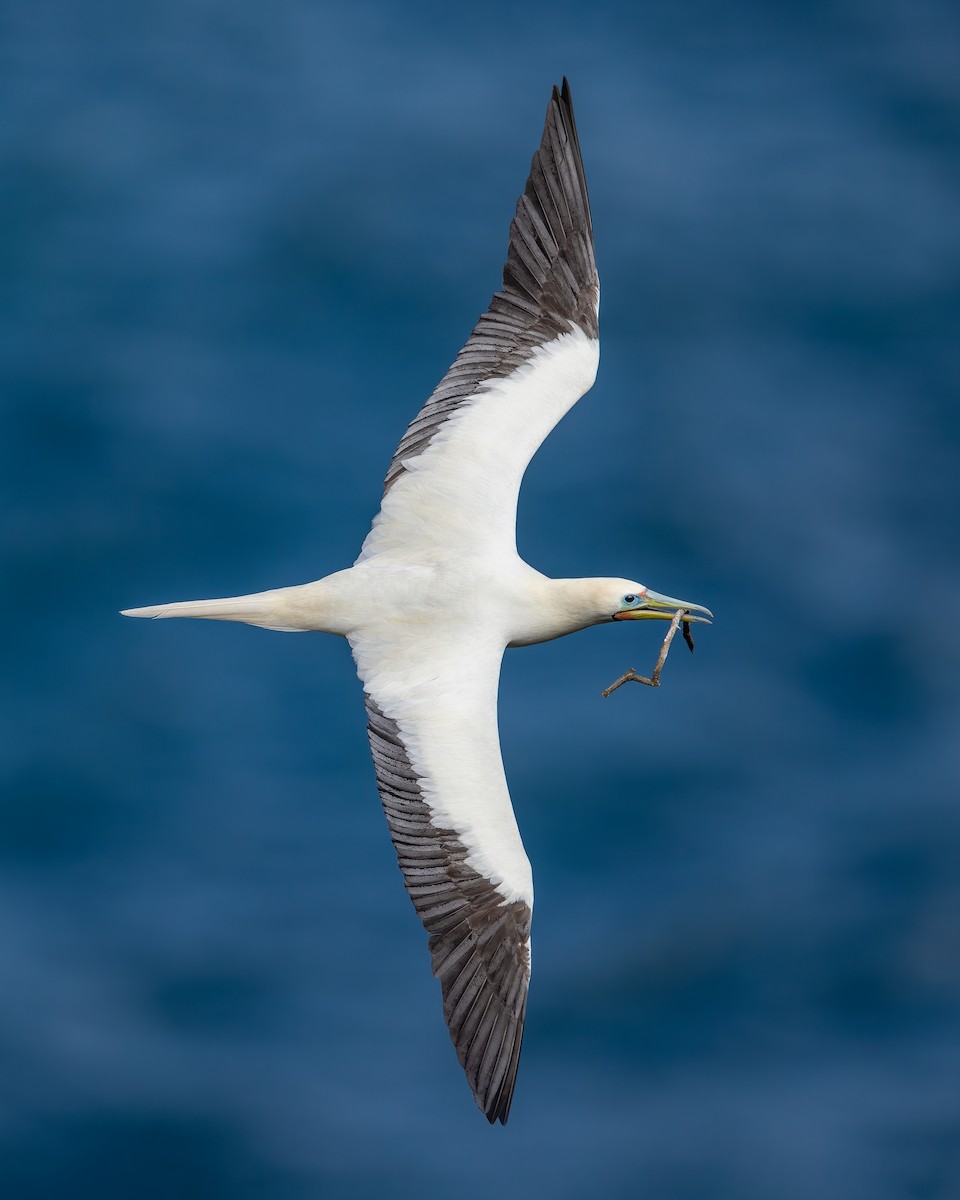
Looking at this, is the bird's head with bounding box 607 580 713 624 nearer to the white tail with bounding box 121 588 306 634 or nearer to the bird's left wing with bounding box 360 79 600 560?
the bird's left wing with bounding box 360 79 600 560

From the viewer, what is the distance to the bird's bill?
1453 centimetres

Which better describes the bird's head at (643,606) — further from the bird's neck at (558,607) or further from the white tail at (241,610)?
the white tail at (241,610)

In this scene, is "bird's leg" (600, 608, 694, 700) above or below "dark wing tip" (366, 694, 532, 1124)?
above

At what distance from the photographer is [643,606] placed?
14562 mm

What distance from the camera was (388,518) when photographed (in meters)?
14.6

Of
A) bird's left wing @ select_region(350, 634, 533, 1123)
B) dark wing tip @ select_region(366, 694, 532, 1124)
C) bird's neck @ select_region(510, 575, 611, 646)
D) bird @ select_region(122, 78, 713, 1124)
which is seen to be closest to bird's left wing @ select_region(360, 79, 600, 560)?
bird @ select_region(122, 78, 713, 1124)

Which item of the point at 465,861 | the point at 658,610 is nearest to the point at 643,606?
the point at 658,610

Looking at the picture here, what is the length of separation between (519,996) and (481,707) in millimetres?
1986

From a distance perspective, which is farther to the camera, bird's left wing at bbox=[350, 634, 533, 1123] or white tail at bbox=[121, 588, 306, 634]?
white tail at bbox=[121, 588, 306, 634]

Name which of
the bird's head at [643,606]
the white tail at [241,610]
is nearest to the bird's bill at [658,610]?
the bird's head at [643,606]

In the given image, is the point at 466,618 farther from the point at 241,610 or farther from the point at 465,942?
the point at 465,942

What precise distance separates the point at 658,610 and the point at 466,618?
4.96 feet

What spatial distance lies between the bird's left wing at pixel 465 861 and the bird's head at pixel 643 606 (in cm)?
135

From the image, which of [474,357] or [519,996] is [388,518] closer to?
[474,357]
